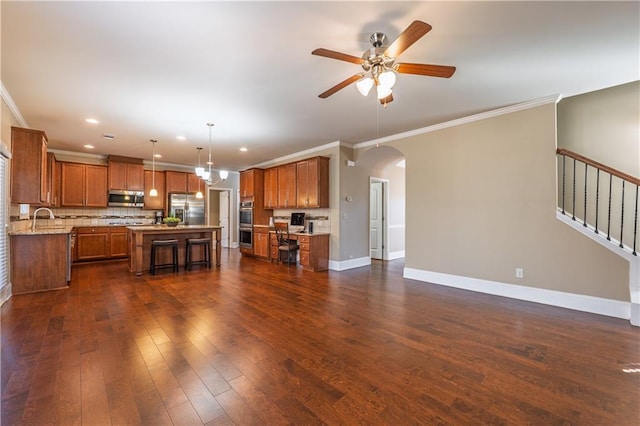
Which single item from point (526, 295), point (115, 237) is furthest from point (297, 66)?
point (115, 237)

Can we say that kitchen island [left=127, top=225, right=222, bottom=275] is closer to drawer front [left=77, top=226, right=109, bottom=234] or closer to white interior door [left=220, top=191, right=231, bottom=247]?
drawer front [left=77, top=226, right=109, bottom=234]

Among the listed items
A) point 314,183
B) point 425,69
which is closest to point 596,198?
point 425,69

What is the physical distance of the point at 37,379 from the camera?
1.98 m

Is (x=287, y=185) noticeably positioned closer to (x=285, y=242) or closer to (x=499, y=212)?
(x=285, y=242)

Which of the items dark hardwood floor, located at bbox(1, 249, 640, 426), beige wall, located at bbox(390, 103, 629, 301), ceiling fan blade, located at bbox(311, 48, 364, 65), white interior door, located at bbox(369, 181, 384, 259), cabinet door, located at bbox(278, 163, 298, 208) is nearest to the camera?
dark hardwood floor, located at bbox(1, 249, 640, 426)

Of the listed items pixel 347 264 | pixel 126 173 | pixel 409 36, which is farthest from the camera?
pixel 126 173

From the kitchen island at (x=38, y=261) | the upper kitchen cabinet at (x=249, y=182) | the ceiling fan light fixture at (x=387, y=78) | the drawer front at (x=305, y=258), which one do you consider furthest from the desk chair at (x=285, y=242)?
the ceiling fan light fixture at (x=387, y=78)

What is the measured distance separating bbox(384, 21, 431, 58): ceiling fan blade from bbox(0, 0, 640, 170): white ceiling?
0.29 m

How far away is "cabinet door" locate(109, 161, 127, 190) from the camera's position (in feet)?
23.4

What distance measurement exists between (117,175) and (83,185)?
0.74 metres

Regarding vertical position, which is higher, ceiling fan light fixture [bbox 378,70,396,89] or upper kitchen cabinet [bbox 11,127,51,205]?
ceiling fan light fixture [bbox 378,70,396,89]

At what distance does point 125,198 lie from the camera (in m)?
7.32

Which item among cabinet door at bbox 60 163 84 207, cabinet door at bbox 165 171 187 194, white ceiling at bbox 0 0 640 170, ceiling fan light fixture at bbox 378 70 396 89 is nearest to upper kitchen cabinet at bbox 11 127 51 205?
white ceiling at bbox 0 0 640 170

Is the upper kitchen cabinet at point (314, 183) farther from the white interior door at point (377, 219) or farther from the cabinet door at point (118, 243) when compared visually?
the cabinet door at point (118, 243)
